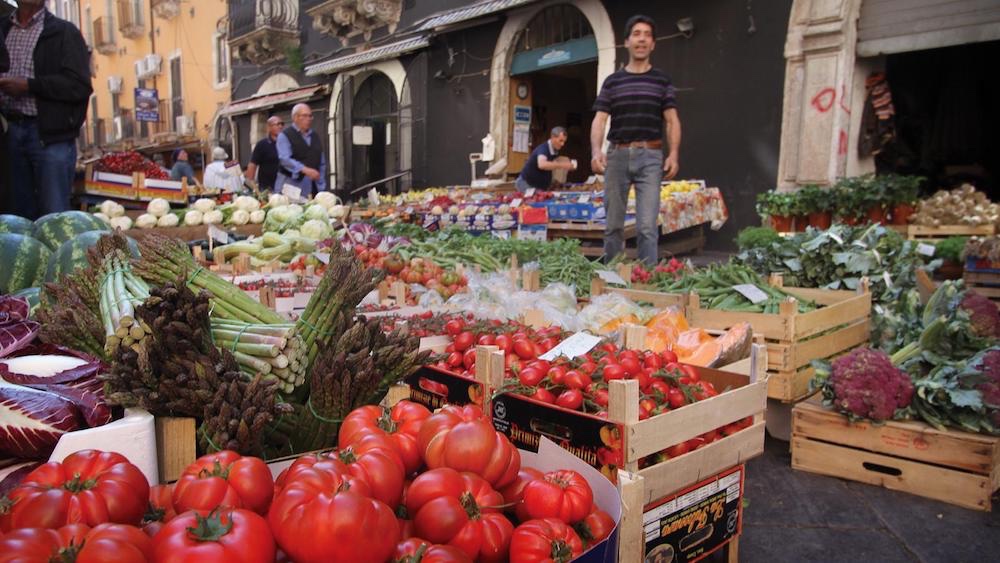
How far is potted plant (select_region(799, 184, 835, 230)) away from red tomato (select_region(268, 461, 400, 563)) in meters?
8.54

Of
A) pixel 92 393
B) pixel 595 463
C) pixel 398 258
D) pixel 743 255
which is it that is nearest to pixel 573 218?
pixel 743 255

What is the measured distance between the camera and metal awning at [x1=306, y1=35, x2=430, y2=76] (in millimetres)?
15727

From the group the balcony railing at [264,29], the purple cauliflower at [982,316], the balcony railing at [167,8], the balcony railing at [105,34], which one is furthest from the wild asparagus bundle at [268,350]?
the balcony railing at [105,34]

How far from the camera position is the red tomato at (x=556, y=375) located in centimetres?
259

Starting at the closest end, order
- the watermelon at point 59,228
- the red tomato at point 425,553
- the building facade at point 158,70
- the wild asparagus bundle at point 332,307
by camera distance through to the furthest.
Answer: the red tomato at point 425,553, the wild asparagus bundle at point 332,307, the watermelon at point 59,228, the building facade at point 158,70

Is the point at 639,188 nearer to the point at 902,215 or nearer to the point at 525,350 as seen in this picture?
the point at 525,350

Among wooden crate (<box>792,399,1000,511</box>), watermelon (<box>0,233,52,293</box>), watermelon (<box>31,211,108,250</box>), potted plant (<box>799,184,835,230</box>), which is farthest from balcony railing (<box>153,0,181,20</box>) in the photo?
wooden crate (<box>792,399,1000,511</box>)

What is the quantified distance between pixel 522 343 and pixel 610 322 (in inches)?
37.8

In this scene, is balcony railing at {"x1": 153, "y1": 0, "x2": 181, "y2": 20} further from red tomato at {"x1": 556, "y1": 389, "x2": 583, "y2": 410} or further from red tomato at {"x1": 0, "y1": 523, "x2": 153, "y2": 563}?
red tomato at {"x1": 0, "y1": 523, "x2": 153, "y2": 563}

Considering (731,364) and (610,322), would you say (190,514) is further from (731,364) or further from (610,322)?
(610,322)

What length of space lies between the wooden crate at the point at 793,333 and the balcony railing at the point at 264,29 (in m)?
19.3

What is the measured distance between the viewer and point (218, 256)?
18.8 ft

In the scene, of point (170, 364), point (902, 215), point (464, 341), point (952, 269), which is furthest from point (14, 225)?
point (902, 215)

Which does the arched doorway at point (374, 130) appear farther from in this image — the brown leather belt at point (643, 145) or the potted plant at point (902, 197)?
the potted plant at point (902, 197)
